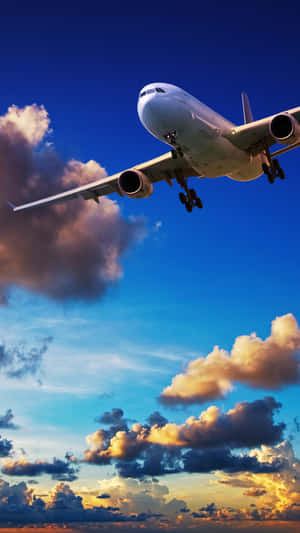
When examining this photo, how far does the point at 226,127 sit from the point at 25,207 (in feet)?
52.6

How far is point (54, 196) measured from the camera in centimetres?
4400

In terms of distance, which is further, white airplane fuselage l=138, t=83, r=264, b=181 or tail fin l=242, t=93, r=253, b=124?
tail fin l=242, t=93, r=253, b=124

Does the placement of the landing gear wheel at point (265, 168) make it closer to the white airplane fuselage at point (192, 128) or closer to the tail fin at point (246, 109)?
the white airplane fuselage at point (192, 128)

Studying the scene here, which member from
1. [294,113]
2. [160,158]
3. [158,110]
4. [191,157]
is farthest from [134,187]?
[294,113]

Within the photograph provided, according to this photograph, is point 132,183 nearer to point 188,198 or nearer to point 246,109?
point 188,198

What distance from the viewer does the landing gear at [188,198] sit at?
4019cm

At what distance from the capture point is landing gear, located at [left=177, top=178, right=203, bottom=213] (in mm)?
40188

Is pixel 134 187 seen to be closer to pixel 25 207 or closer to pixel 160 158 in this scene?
pixel 160 158

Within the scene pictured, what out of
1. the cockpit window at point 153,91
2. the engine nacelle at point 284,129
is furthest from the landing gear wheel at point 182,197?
the cockpit window at point 153,91

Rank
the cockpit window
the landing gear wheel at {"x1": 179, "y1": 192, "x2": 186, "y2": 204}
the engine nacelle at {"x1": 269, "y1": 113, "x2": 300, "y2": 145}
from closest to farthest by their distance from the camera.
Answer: the cockpit window < the engine nacelle at {"x1": 269, "y1": 113, "x2": 300, "y2": 145} < the landing gear wheel at {"x1": 179, "y1": 192, "x2": 186, "y2": 204}

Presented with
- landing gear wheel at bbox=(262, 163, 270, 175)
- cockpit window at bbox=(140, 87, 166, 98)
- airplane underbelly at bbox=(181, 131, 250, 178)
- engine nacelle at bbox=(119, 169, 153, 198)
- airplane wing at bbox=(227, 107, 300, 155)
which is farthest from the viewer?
landing gear wheel at bbox=(262, 163, 270, 175)

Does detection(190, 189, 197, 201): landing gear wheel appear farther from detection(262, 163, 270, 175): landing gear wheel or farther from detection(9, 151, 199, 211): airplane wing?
detection(262, 163, 270, 175): landing gear wheel

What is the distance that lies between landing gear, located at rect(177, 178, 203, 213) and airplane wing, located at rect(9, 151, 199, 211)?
0.94m

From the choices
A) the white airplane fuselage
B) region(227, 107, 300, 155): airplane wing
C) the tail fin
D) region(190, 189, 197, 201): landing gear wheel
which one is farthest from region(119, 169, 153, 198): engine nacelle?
the tail fin
